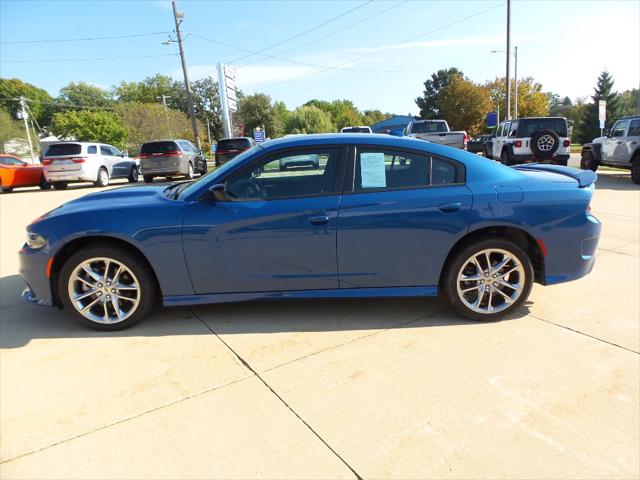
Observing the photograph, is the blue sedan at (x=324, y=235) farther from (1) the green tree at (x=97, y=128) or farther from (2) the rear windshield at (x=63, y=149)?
(1) the green tree at (x=97, y=128)

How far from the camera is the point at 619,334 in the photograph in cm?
303

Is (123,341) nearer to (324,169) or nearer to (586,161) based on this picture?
(324,169)

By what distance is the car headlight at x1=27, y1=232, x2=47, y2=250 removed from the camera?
3174 mm

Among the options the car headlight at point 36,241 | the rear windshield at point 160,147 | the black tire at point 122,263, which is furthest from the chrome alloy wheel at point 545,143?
the car headlight at point 36,241

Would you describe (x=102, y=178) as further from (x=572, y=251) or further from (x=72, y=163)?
(x=572, y=251)

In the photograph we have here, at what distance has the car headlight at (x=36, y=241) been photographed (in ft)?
10.4

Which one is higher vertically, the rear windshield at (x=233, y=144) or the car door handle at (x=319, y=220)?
the rear windshield at (x=233, y=144)

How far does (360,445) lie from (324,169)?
6.53ft

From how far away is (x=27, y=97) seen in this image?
308 feet

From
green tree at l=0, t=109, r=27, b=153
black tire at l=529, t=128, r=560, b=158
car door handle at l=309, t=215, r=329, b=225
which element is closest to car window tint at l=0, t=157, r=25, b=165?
car door handle at l=309, t=215, r=329, b=225

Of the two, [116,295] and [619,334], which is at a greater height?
[116,295]

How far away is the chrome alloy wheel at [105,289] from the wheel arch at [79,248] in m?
0.13

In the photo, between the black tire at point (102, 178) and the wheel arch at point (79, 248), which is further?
the black tire at point (102, 178)

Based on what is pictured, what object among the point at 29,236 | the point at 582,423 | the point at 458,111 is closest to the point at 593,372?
the point at 582,423
